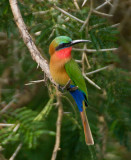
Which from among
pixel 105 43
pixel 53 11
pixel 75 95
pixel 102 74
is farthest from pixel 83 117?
pixel 53 11

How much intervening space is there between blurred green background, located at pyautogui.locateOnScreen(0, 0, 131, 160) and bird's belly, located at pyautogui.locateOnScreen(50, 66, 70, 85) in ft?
0.43

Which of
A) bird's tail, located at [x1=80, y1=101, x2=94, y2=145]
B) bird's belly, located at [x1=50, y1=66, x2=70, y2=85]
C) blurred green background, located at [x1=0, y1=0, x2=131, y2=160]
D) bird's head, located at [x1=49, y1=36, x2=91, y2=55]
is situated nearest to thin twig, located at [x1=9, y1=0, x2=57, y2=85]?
bird's belly, located at [x1=50, y1=66, x2=70, y2=85]

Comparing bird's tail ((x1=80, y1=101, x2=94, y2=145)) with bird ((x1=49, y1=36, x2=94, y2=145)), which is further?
bird's tail ((x1=80, y1=101, x2=94, y2=145))

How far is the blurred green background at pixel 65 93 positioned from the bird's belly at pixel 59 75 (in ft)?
0.43

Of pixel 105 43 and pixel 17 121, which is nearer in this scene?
pixel 17 121

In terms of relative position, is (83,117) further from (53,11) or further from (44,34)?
(53,11)

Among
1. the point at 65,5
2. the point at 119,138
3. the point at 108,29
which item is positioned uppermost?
the point at 65,5

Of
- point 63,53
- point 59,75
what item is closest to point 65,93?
point 59,75

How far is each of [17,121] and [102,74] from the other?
43.7 inches

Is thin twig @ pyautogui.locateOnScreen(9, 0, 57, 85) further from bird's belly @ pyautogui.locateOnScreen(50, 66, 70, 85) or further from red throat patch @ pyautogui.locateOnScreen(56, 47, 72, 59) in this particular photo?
red throat patch @ pyautogui.locateOnScreen(56, 47, 72, 59)

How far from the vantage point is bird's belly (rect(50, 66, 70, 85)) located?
2666 millimetres

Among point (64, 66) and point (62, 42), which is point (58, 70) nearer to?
point (64, 66)

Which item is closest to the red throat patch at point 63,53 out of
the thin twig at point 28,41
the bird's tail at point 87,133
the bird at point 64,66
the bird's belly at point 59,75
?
the bird at point 64,66

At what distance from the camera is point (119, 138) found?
3.77 metres
